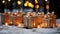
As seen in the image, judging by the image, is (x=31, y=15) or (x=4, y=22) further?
(x=4, y=22)

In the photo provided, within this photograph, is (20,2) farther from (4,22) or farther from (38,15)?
(38,15)

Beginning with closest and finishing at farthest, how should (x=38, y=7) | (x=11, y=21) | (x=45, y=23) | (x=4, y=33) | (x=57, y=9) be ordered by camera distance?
(x=4, y=33) → (x=45, y=23) → (x=11, y=21) → (x=38, y=7) → (x=57, y=9)

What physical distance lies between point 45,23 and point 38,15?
0.45m

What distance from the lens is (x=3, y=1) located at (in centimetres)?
1220

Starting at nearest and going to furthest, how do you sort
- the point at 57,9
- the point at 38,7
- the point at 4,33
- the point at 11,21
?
the point at 4,33 < the point at 11,21 < the point at 38,7 < the point at 57,9

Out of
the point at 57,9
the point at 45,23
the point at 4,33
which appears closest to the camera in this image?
the point at 4,33

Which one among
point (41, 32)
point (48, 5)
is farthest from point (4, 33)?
point (48, 5)

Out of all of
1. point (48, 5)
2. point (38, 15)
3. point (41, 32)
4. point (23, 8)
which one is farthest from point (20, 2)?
point (41, 32)

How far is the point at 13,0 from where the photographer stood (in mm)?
13078

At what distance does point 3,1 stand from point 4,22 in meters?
2.22

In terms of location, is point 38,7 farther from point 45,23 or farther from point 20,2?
point 45,23

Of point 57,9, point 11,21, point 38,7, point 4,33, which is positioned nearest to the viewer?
point 4,33

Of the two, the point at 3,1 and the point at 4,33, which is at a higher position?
the point at 3,1

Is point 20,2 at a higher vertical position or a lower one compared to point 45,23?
higher
